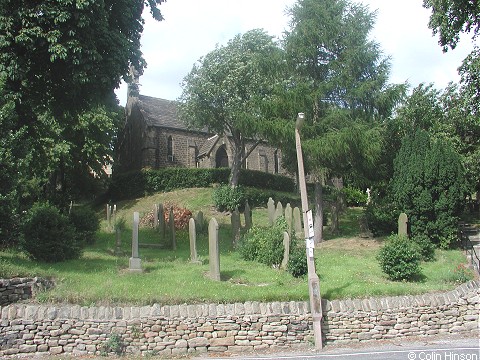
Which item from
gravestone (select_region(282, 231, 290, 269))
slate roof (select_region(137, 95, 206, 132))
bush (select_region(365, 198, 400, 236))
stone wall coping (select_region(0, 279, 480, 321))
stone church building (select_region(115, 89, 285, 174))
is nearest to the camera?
stone wall coping (select_region(0, 279, 480, 321))

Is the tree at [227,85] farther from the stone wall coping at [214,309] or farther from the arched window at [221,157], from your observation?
the stone wall coping at [214,309]

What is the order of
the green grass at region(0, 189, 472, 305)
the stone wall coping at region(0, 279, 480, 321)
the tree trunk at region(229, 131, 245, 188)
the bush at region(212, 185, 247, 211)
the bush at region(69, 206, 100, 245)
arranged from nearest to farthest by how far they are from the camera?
the stone wall coping at region(0, 279, 480, 321) → the green grass at region(0, 189, 472, 305) → the bush at region(69, 206, 100, 245) → the bush at region(212, 185, 247, 211) → the tree trunk at region(229, 131, 245, 188)

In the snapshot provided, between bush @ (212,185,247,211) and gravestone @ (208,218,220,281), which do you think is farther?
bush @ (212,185,247,211)

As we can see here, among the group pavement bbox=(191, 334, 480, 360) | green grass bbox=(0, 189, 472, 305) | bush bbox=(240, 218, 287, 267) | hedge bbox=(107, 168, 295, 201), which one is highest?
hedge bbox=(107, 168, 295, 201)

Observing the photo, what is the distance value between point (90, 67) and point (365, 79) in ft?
44.2

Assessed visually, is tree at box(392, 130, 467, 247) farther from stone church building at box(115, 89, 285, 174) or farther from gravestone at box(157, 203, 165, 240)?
stone church building at box(115, 89, 285, 174)

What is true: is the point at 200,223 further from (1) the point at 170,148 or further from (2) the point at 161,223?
(1) the point at 170,148

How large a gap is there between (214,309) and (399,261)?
23.9 ft

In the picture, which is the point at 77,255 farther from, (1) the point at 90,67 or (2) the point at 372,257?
(2) the point at 372,257

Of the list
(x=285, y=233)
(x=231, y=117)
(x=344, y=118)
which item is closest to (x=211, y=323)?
(x=285, y=233)

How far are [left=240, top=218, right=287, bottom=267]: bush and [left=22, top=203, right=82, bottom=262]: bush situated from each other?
6582 mm

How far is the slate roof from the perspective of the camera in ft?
148

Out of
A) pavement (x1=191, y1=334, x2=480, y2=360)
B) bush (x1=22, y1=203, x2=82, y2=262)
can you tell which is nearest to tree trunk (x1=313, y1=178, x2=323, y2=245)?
pavement (x1=191, y1=334, x2=480, y2=360)

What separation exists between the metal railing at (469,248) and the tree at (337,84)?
5.58 m
